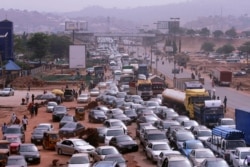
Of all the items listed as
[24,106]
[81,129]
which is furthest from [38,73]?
[81,129]

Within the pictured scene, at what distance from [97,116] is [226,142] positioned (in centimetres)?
1908

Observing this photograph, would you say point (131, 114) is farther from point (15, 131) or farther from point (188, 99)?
point (15, 131)

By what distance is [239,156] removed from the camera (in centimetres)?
2616

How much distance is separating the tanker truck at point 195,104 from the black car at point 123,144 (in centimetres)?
969

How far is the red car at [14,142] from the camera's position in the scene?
102ft

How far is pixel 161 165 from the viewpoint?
82.8 ft

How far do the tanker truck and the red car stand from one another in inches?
489

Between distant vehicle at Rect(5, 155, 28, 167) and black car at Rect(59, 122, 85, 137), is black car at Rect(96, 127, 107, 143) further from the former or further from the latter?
distant vehicle at Rect(5, 155, 28, 167)

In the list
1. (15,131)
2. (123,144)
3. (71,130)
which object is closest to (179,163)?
(123,144)

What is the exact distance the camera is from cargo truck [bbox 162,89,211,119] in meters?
45.2

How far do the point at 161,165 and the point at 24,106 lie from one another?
1408 inches

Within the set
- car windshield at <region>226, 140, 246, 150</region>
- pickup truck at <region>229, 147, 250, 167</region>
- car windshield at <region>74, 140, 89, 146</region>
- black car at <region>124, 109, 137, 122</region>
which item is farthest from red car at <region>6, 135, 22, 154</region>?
black car at <region>124, 109, 137, 122</region>

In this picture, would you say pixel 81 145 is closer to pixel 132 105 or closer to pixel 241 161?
pixel 241 161

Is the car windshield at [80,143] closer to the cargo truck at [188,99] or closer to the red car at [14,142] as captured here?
the red car at [14,142]
